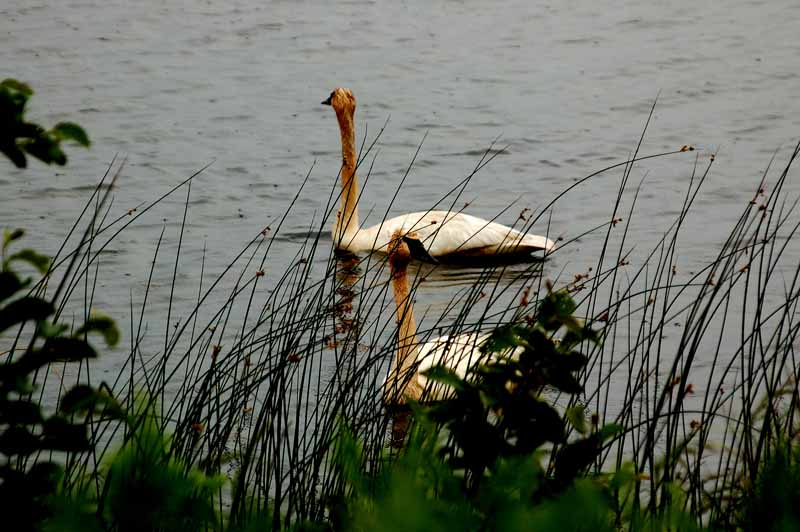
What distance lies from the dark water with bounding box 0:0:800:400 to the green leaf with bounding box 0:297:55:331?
5.59 m

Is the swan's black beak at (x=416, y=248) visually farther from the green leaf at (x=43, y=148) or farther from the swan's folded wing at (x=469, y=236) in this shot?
the green leaf at (x=43, y=148)

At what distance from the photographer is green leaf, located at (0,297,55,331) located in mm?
1806

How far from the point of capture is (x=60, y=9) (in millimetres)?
15633

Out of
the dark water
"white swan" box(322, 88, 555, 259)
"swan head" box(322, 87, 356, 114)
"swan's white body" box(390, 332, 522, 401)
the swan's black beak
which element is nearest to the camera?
"swan's white body" box(390, 332, 522, 401)

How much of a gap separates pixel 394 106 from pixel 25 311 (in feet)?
33.6

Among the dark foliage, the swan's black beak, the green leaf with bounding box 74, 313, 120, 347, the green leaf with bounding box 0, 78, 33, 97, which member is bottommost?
the green leaf with bounding box 74, 313, 120, 347

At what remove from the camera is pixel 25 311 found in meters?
1.81

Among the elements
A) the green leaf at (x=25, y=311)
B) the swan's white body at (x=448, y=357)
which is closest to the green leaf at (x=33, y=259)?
the green leaf at (x=25, y=311)

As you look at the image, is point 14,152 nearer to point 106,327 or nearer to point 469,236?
point 106,327

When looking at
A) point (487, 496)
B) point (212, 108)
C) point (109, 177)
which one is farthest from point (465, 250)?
point (487, 496)

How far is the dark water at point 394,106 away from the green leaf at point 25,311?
5585 millimetres

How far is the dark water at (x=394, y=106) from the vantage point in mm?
9062

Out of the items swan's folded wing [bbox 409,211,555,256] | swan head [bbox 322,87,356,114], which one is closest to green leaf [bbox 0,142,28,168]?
swan's folded wing [bbox 409,211,555,256]

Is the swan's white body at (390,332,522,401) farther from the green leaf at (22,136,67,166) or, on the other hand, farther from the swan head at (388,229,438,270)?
the green leaf at (22,136,67,166)
